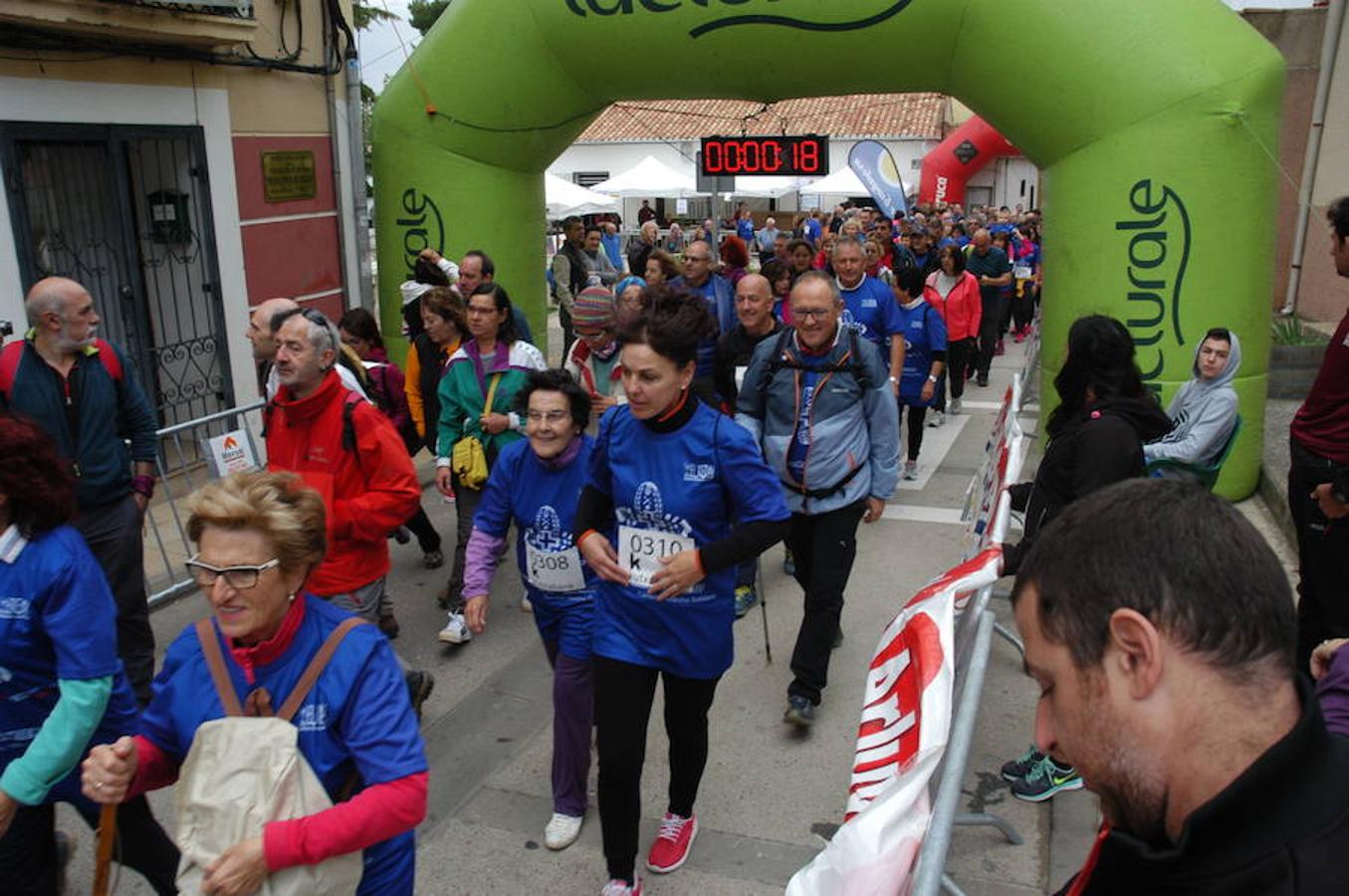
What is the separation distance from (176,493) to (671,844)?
550 cm

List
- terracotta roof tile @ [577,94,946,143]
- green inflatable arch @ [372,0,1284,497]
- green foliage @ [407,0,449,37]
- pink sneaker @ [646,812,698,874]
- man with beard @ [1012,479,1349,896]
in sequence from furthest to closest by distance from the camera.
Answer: green foliage @ [407,0,449,37], terracotta roof tile @ [577,94,946,143], green inflatable arch @ [372,0,1284,497], pink sneaker @ [646,812,698,874], man with beard @ [1012,479,1349,896]

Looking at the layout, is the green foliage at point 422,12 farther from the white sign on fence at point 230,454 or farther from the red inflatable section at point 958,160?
the white sign on fence at point 230,454

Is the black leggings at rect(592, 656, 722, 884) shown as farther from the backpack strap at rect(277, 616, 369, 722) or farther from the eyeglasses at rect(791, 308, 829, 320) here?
the eyeglasses at rect(791, 308, 829, 320)

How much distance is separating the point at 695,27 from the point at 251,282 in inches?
157

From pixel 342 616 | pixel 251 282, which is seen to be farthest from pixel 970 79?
pixel 342 616

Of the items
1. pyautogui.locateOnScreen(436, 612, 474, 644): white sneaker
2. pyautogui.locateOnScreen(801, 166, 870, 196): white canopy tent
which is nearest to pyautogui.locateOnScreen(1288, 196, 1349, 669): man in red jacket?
pyautogui.locateOnScreen(436, 612, 474, 644): white sneaker

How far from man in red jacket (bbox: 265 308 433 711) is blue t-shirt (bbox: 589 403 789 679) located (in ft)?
3.13

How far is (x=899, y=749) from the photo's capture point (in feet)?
8.25

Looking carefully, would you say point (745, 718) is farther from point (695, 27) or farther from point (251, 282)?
point (251, 282)

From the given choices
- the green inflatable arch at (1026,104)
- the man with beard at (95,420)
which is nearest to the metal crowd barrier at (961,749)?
the man with beard at (95,420)

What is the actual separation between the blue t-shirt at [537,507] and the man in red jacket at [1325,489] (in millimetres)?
2658

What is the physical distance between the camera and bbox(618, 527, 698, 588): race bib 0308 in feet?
10.4

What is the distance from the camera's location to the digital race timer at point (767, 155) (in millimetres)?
9555

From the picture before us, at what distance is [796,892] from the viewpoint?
215 cm
